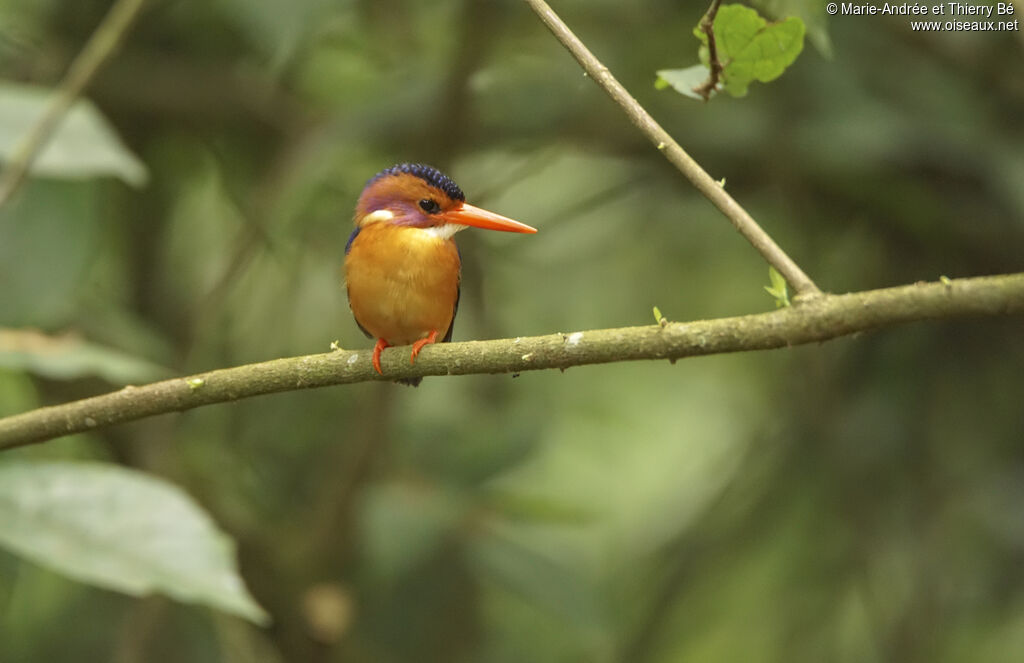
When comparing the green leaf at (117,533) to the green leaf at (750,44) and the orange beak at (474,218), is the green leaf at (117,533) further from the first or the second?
the green leaf at (750,44)

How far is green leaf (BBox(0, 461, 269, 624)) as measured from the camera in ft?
5.93

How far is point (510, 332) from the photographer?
3.90 metres

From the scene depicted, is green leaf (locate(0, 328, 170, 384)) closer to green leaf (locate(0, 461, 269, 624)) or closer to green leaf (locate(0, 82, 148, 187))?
green leaf (locate(0, 461, 269, 624))

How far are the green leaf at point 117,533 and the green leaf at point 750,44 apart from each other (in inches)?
45.4

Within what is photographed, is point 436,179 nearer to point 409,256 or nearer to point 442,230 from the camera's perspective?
point 442,230

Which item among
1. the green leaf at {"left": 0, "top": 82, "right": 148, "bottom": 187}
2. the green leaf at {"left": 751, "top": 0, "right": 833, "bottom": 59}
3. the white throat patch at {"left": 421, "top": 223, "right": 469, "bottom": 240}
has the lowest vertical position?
the white throat patch at {"left": 421, "top": 223, "right": 469, "bottom": 240}

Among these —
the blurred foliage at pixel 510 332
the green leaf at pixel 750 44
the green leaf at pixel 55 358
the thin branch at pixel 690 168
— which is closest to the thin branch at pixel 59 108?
the green leaf at pixel 55 358

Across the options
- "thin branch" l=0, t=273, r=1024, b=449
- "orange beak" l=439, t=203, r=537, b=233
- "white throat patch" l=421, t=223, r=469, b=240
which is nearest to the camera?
"thin branch" l=0, t=273, r=1024, b=449

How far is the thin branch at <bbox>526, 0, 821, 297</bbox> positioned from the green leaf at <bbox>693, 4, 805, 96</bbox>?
0.19 m

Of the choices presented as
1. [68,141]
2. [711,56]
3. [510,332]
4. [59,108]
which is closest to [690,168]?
[711,56]

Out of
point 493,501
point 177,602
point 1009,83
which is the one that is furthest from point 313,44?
point 1009,83

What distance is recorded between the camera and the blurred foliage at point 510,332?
3094 millimetres

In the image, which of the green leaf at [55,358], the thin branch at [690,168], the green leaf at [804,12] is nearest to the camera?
the thin branch at [690,168]

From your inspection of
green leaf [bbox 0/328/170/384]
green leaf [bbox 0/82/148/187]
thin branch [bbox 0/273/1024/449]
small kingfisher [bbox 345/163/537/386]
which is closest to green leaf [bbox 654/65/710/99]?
thin branch [bbox 0/273/1024/449]
